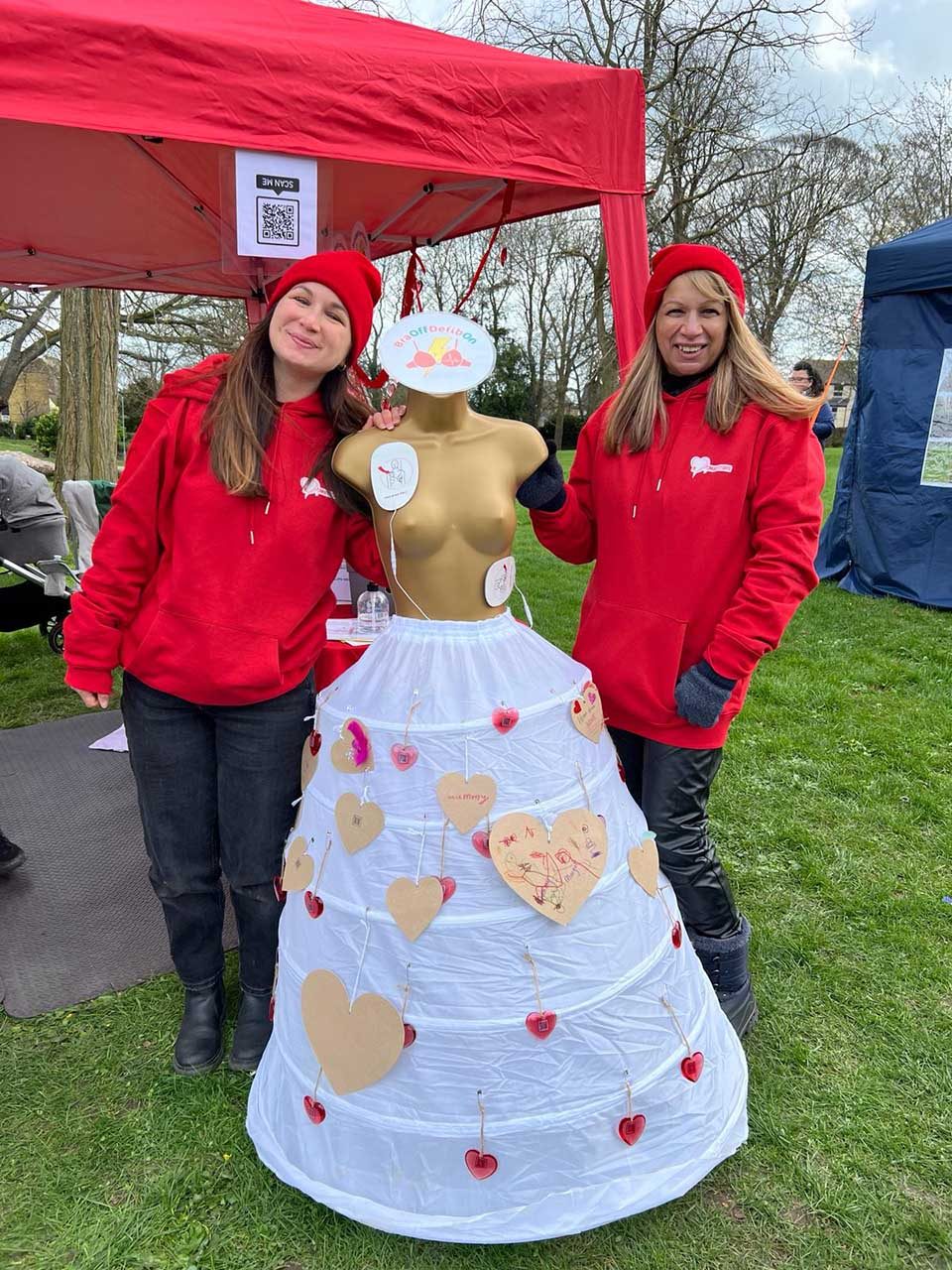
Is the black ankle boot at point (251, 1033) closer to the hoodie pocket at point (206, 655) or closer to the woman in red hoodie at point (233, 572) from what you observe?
the woman in red hoodie at point (233, 572)

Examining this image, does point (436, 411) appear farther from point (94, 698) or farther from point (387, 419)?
point (94, 698)

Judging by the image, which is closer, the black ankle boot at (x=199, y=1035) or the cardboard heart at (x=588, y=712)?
the cardboard heart at (x=588, y=712)

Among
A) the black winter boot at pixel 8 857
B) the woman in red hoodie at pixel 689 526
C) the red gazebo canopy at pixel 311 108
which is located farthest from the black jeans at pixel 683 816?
the black winter boot at pixel 8 857

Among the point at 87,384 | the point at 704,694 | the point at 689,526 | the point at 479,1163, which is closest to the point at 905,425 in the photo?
the point at 689,526

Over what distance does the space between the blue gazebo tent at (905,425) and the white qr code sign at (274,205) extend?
5859mm

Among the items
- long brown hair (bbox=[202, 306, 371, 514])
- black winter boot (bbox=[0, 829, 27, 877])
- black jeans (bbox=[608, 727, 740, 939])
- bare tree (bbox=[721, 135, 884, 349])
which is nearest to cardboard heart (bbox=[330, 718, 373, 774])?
long brown hair (bbox=[202, 306, 371, 514])

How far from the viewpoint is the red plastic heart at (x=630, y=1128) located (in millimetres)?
1720

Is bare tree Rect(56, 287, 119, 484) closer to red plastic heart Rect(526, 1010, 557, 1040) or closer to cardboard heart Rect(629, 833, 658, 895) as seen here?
cardboard heart Rect(629, 833, 658, 895)

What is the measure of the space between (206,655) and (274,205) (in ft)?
4.78

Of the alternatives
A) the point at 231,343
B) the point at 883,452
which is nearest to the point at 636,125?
the point at 883,452

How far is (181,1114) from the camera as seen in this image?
84.4 inches

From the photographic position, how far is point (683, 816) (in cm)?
214

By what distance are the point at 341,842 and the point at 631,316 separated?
2.18 metres

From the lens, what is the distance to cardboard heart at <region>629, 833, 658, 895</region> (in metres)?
1.85
